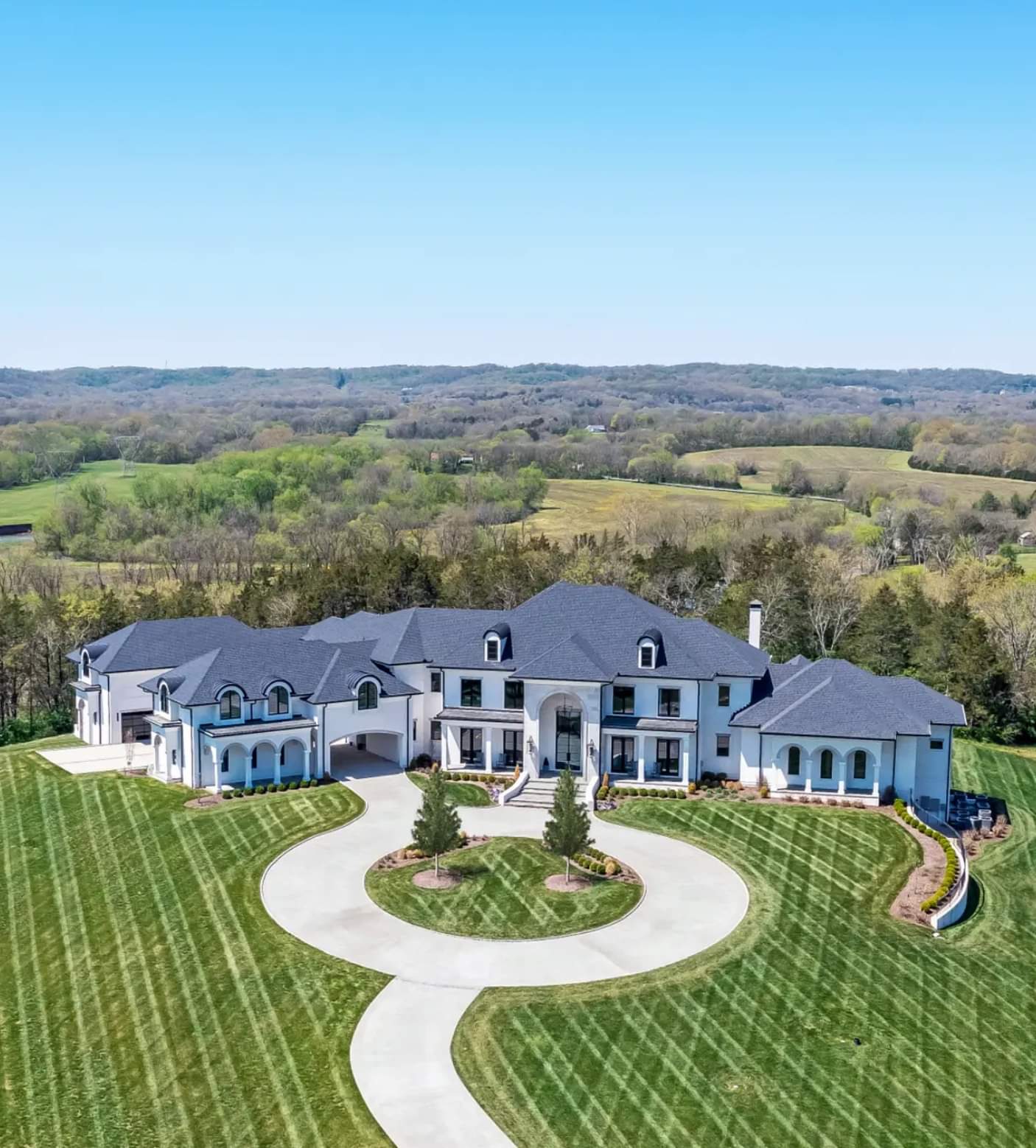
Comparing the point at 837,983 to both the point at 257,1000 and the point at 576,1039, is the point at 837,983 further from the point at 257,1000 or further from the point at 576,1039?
the point at 257,1000

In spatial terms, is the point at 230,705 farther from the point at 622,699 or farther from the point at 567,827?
the point at 567,827

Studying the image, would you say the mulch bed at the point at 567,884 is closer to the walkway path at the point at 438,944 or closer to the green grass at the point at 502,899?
the green grass at the point at 502,899

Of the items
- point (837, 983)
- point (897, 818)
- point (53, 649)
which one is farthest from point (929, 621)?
point (53, 649)

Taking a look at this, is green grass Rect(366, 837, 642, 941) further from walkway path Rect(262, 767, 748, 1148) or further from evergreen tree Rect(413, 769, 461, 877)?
evergreen tree Rect(413, 769, 461, 877)

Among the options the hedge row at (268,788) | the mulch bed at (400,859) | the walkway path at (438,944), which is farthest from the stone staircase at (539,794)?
the hedge row at (268,788)

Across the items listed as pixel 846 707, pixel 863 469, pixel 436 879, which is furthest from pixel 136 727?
pixel 863 469
